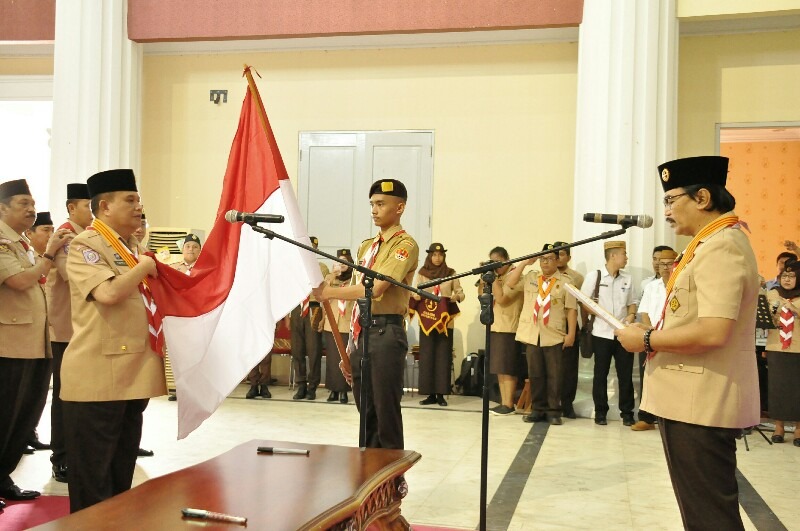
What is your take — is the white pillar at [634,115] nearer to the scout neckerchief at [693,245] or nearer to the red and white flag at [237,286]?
the red and white flag at [237,286]

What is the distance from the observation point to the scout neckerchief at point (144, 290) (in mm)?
3250

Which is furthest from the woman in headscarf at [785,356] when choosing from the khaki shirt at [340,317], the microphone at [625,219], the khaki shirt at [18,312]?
the khaki shirt at [18,312]

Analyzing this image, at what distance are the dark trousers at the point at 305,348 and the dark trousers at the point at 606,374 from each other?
2.70m

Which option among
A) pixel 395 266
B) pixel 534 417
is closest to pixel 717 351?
pixel 395 266

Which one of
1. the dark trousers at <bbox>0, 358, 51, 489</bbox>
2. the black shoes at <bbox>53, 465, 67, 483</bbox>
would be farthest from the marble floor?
the dark trousers at <bbox>0, 358, 51, 489</bbox>

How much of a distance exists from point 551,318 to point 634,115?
205cm

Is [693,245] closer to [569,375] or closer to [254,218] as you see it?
[254,218]

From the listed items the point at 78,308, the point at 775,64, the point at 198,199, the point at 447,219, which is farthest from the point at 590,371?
the point at 78,308

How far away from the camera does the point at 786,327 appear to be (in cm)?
622

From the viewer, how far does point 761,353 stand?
723 cm

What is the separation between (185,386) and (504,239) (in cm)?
565

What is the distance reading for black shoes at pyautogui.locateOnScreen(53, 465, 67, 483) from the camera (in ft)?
14.8

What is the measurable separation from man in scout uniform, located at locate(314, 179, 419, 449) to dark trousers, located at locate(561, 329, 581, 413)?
3.50 meters

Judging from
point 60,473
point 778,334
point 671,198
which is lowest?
point 60,473
